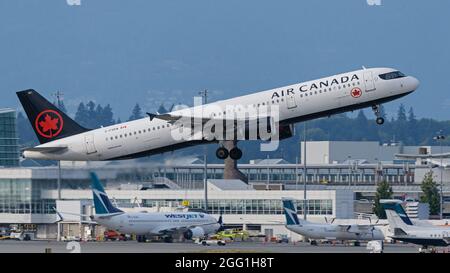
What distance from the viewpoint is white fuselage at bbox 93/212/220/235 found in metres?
107

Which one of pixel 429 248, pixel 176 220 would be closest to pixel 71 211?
pixel 176 220

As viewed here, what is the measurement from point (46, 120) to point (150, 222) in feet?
85.7

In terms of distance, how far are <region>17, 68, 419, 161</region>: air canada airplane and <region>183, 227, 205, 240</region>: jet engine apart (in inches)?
1181

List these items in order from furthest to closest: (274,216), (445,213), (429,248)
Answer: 1. (445,213)
2. (274,216)
3. (429,248)

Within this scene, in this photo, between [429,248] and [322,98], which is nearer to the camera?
[322,98]

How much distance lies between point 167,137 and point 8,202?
51.2 metres

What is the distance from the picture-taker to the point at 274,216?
140m

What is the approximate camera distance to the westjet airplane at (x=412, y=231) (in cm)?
9856

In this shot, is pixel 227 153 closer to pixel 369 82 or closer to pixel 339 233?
pixel 369 82

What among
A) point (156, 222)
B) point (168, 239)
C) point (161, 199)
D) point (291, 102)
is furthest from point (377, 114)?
point (161, 199)

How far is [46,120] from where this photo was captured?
3423 inches

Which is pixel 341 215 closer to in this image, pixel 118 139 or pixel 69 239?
pixel 69 239

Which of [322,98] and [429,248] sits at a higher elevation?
[322,98]

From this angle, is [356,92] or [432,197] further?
[432,197]
